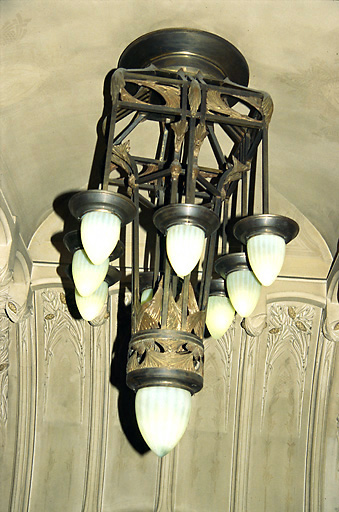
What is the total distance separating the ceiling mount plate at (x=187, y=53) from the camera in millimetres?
3439

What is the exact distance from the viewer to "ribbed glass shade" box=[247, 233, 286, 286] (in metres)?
2.91

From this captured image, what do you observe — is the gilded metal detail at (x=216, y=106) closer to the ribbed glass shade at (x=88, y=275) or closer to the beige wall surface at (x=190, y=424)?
the ribbed glass shade at (x=88, y=275)

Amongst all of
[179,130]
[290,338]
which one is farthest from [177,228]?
[290,338]

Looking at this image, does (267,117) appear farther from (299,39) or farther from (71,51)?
(71,51)

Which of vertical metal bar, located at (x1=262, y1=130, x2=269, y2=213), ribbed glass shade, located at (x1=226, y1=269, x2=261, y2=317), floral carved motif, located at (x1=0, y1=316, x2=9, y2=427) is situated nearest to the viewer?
vertical metal bar, located at (x1=262, y1=130, x2=269, y2=213)

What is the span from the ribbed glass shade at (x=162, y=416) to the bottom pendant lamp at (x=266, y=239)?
67 centimetres

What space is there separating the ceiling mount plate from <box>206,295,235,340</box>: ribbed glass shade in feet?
3.76

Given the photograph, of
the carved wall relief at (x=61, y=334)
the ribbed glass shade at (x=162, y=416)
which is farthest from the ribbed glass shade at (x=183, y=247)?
the carved wall relief at (x=61, y=334)

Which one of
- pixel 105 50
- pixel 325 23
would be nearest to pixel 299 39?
pixel 325 23

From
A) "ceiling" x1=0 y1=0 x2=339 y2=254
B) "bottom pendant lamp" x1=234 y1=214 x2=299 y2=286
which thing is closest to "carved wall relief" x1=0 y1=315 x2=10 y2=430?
"ceiling" x1=0 y1=0 x2=339 y2=254

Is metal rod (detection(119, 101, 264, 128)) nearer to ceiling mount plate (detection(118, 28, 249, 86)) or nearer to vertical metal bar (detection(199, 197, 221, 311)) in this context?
ceiling mount plate (detection(118, 28, 249, 86))

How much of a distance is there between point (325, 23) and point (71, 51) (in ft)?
4.34

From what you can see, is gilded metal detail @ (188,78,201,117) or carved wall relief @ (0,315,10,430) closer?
gilded metal detail @ (188,78,201,117)

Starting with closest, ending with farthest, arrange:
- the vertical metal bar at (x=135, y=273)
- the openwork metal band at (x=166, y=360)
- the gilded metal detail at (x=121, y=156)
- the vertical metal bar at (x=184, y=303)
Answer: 1. the openwork metal band at (x=166, y=360)
2. the vertical metal bar at (x=184, y=303)
3. the vertical metal bar at (x=135, y=273)
4. the gilded metal detail at (x=121, y=156)
